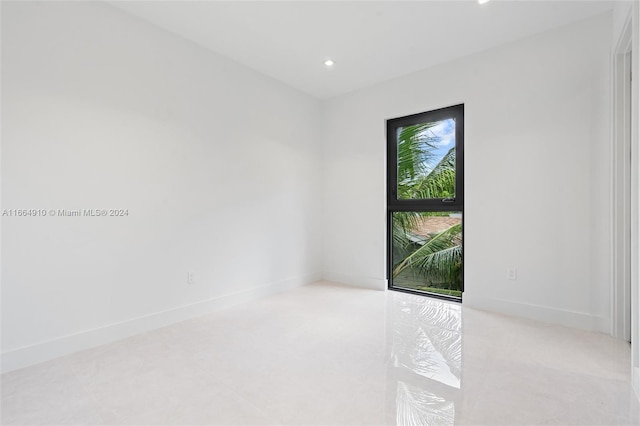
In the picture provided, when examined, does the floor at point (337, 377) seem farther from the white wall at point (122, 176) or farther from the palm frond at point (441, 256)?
the palm frond at point (441, 256)

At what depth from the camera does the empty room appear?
5.89 feet

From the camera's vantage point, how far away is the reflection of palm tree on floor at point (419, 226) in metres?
3.55

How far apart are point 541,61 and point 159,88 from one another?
3444 millimetres

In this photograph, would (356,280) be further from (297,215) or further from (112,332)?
(112,332)

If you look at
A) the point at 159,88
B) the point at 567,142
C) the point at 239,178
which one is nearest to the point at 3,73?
the point at 159,88

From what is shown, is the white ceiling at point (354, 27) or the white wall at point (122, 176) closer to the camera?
the white wall at point (122, 176)

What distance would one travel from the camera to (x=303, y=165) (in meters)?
4.19

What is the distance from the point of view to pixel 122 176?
2.49 metres

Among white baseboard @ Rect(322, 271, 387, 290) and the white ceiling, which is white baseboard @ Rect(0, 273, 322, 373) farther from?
the white ceiling

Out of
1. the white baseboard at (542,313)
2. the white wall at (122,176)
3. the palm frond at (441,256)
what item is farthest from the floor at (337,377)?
the palm frond at (441,256)

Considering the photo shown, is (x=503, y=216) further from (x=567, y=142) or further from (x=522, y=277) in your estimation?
(x=567, y=142)

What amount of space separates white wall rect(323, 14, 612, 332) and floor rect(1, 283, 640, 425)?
40 centimetres

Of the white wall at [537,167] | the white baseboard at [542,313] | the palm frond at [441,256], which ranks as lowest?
the white baseboard at [542,313]

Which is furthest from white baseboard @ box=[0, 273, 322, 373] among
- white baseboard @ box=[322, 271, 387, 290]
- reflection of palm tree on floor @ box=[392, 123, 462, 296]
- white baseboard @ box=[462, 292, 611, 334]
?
white baseboard @ box=[462, 292, 611, 334]
